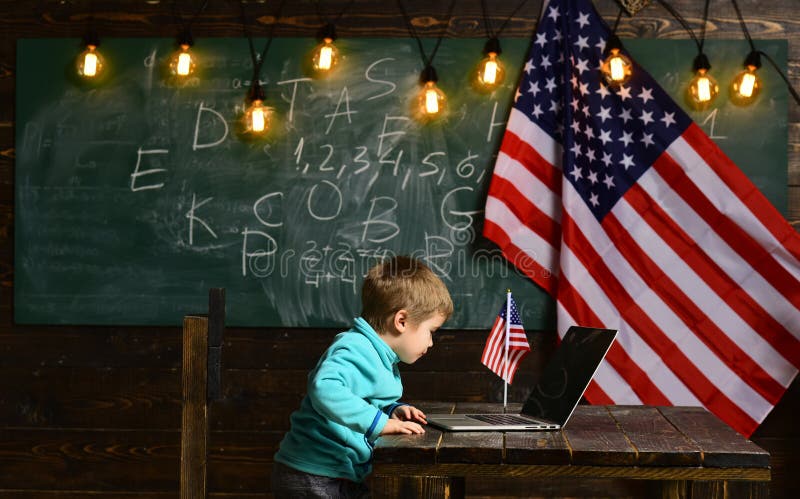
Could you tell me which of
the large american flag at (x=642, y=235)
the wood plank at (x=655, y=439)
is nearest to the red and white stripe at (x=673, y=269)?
the large american flag at (x=642, y=235)

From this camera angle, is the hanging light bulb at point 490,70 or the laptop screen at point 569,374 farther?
the hanging light bulb at point 490,70

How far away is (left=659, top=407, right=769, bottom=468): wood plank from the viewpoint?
1.82 m

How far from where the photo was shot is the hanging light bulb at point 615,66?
3679 mm

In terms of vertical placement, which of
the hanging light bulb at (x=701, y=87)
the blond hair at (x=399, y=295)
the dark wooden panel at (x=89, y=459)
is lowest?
the dark wooden panel at (x=89, y=459)

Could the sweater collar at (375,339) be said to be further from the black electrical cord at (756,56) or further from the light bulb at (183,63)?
the black electrical cord at (756,56)

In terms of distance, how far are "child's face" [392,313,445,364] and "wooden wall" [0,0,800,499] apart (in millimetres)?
1454

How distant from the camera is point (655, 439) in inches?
78.5

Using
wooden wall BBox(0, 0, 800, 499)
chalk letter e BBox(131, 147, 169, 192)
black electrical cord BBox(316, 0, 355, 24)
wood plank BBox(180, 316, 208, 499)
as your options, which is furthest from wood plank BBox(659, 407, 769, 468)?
chalk letter e BBox(131, 147, 169, 192)

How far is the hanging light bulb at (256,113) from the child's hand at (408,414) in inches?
74.7

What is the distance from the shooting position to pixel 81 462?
12.8 ft

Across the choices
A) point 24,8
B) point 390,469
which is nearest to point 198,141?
point 24,8

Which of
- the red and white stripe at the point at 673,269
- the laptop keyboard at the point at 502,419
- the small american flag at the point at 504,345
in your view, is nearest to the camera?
the laptop keyboard at the point at 502,419

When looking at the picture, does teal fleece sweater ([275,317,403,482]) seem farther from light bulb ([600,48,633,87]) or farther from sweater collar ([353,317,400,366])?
light bulb ([600,48,633,87])

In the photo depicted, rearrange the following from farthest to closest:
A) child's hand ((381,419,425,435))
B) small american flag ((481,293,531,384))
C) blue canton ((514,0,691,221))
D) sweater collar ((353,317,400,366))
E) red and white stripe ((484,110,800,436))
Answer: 1. blue canton ((514,0,691,221))
2. red and white stripe ((484,110,800,436))
3. small american flag ((481,293,531,384))
4. sweater collar ((353,317,400,366))
5. child's hand ((381,419,425,435))
